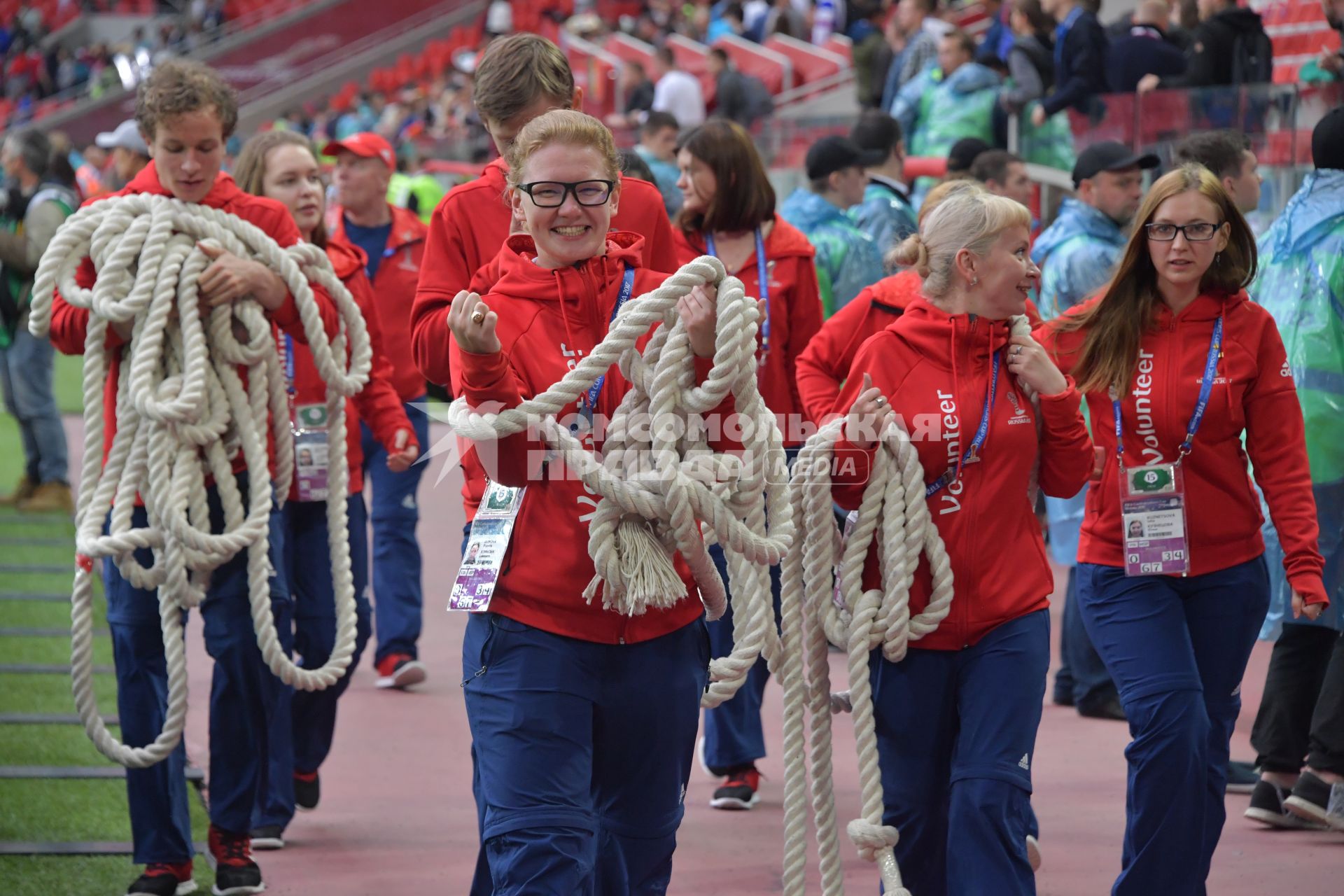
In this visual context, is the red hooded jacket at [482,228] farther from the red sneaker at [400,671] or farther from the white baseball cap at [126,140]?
the white baseball cap at [126,140]

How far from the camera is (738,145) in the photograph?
555 centimetres

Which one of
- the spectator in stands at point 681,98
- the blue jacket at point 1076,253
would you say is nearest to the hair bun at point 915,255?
the blue jacket at point 1076,253

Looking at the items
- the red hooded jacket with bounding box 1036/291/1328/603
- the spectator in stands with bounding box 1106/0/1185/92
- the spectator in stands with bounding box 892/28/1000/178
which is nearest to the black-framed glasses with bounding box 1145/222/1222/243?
the red hooded jacket with bounding box 1036/291/1328/603

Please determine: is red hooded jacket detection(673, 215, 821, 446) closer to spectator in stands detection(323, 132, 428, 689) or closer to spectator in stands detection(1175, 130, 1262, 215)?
spectator in stands detection(1175, 130, 1262, 215)

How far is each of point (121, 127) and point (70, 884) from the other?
3.87m

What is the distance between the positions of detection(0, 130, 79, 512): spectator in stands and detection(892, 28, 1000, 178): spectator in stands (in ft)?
18.1

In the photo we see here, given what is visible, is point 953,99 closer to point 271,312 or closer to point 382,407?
point 382,407

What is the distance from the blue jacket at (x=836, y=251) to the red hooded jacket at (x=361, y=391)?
1993 mm

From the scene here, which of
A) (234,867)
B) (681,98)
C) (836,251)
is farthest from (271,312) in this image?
(681,98)

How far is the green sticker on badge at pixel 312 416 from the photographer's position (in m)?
5.22

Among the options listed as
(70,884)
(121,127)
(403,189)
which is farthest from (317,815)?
(403,189)

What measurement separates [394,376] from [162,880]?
2.77 meters

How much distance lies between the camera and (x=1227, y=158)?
558 centimetres

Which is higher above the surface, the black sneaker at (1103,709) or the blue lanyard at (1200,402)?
the blue lanyard at (1200,402)
